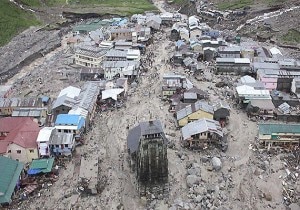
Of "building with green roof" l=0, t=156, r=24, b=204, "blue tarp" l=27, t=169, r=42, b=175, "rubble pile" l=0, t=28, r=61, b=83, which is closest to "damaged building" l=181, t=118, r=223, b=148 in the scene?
"blue tarp" l=27, t=169, r=42, b=175

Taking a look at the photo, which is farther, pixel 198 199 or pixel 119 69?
pixel 119 69

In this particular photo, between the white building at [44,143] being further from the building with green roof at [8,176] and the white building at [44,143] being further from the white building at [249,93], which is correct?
the white building at [249,93]

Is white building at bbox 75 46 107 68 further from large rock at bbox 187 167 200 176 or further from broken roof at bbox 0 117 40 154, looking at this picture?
large rock at bbox 187 167 200 176

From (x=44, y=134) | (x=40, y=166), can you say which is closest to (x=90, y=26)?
(x=44, y=134)

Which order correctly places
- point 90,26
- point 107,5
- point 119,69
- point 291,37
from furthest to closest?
point 107,5
point 90,26
point 291,37
point 119,69

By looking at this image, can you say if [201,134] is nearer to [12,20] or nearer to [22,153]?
[22,153]

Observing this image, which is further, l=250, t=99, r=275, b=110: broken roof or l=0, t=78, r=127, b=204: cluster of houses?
l=250, t=99, r=275, b=110: broken roof
